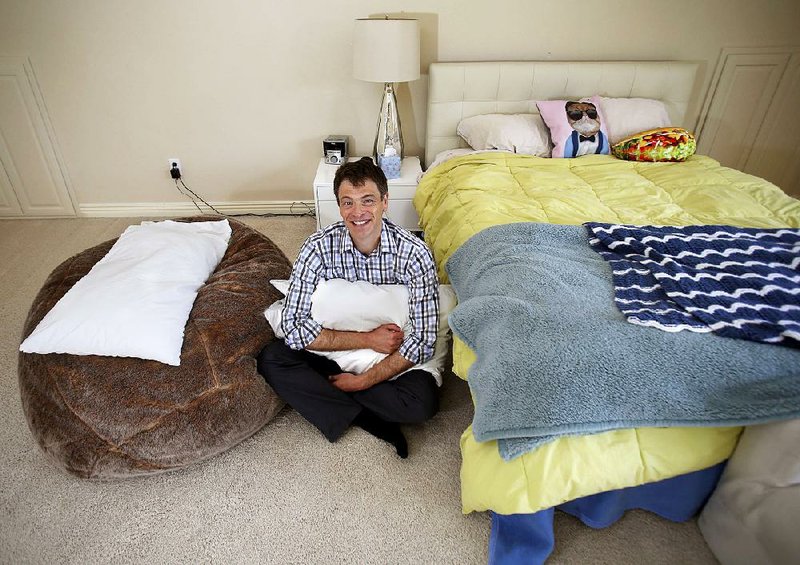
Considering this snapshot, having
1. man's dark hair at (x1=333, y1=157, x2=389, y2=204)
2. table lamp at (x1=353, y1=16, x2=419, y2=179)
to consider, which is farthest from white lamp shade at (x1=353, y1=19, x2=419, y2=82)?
man's dark hair at (x1=333, y1=157, x2=389, y2=204)

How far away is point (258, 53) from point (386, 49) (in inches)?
32.8

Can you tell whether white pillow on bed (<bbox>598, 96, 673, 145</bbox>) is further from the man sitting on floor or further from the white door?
the white door

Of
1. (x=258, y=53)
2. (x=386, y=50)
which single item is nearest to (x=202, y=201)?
(x=258, y=53)

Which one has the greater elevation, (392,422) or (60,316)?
(60,316)

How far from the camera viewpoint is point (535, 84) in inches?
100

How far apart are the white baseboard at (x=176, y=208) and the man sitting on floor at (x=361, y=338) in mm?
1554

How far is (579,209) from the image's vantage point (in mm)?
1726

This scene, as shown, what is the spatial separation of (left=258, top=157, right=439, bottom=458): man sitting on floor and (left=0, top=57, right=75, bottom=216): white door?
2.34m

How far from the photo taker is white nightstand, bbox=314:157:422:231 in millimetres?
2439

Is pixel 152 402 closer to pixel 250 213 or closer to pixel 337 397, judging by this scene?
pixel 337 397

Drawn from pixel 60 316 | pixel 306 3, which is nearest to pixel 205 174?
pixel 306 3

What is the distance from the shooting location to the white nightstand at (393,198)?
8.00ft

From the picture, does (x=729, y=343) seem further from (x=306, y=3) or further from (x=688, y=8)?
(x=306, y=3)

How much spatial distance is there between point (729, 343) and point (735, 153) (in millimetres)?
2514
